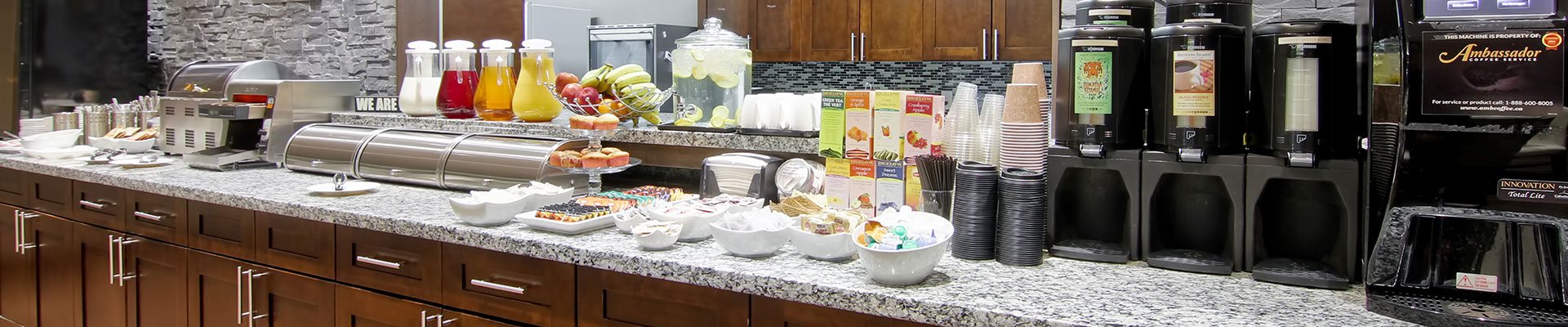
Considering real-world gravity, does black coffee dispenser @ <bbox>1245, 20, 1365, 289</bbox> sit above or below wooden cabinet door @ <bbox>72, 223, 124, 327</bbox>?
above

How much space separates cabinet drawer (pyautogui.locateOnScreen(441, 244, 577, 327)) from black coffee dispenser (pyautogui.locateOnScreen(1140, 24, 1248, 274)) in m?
1.05

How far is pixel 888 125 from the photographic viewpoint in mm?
1951

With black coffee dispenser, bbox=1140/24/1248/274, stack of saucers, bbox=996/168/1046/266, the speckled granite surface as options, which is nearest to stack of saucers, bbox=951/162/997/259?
stack of saucers, bbox=996/168/1046/266

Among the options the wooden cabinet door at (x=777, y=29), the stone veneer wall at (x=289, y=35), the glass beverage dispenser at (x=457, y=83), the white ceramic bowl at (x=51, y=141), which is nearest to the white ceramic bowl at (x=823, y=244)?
the glass beverage dispenser at (x=457, y=83)

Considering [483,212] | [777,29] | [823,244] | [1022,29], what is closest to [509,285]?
[483,212]

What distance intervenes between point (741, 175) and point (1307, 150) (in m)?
1.19

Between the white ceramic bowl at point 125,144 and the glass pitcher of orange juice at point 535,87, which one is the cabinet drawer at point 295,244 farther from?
the white ceramic bowl at point 125,144

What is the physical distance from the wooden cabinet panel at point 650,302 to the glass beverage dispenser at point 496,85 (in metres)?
1.25

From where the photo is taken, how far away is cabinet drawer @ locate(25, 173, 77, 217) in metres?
3.23

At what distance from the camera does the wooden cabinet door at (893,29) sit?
5250 millimetres

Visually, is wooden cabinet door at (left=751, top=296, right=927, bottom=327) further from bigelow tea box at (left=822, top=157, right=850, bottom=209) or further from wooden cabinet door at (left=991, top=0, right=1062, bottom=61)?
wooden cabinet door at (left=991, top=0, right=1062, bottom=61)

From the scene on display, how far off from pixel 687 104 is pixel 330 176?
118 centimetres

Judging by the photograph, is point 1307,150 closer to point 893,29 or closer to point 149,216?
point 149,216

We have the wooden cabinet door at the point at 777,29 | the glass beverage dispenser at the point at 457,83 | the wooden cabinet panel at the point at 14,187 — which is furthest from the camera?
the wooden cabinet door at the point at 777,29
